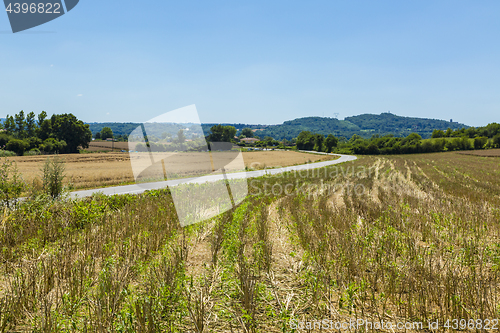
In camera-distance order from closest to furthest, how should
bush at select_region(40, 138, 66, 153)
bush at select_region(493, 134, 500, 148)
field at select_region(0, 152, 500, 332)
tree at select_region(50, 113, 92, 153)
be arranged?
field at select_region(0, 152, 500, 332) < bush at select_region(40, 138, 66, 153) < tree at select_region(50, 113, 92, 153) < bush at select_region(493, 134, 500, 148)

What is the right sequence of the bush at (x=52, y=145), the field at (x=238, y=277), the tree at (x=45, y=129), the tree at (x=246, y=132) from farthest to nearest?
the tree at (x=246, y=132) → the tree at (x=45, y=129) → the bush at (x=52, y=145) → the field at (x=238, y=277)

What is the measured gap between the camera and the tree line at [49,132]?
2852 inches

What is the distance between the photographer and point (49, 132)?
268ft

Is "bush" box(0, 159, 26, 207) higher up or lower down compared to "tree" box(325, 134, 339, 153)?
lower down

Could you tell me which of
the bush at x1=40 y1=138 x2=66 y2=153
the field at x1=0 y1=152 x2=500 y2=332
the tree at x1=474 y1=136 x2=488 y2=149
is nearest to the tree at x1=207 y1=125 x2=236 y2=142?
the field at x1=0 y1=152 x2=500 y2=332

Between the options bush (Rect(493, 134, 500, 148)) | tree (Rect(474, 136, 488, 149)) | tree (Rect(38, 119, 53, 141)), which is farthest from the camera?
tree (Rect(474, 136, 488, 149))

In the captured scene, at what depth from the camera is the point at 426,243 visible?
21.4 ft

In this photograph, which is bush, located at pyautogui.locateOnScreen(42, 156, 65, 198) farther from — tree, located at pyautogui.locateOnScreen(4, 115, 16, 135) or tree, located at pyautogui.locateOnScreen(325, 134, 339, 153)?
tree, located at pyautogui.locateOnScreen(325, 134, 339, 153)

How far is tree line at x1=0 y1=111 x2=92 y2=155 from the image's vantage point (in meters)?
72.4

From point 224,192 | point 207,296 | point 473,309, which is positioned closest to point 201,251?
point 207,296

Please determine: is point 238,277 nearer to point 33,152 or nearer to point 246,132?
point 33,152

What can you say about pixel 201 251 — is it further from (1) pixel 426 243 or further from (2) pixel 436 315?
(1) pixel 426 243

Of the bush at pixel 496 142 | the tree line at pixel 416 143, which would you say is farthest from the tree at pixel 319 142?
the bush at pixel 496 142

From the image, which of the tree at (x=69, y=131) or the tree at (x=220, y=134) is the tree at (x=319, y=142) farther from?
the tree at (x=69, y=131)
